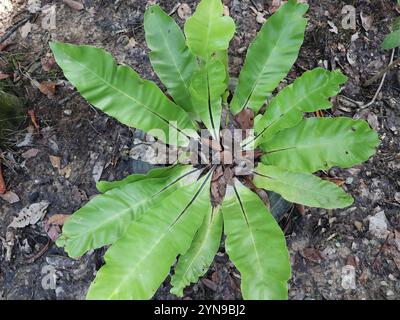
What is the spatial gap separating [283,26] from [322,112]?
0.75 m

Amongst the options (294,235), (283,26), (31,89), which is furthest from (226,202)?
(31,89)

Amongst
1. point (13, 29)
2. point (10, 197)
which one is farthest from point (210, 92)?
point (13, 29)

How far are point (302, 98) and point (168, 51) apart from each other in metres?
0.54

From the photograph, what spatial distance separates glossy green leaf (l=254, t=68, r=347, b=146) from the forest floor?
2.03ft

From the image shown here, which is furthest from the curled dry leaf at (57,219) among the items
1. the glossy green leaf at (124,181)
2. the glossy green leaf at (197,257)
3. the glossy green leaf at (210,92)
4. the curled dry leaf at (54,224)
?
the glossy green leaf at (210,92)

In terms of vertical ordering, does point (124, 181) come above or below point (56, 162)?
below

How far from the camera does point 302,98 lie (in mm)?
1482

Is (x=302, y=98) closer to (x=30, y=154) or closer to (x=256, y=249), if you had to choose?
(x=256, y=249)

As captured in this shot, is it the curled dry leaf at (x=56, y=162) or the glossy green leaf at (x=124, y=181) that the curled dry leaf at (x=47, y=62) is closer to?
the curled dry leaf at (x=56, y=162)

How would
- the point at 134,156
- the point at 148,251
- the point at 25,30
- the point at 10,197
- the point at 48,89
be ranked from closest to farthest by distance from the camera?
1. the point at 148,251
2. the point at 134,156
3. the point at 10,197
4. the point at 48,89
5. the point at 25,30

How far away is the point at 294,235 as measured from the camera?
6.60 ft

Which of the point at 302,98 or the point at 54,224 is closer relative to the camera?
the point at 302,98

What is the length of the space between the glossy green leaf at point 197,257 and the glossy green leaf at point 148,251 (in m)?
0.10
